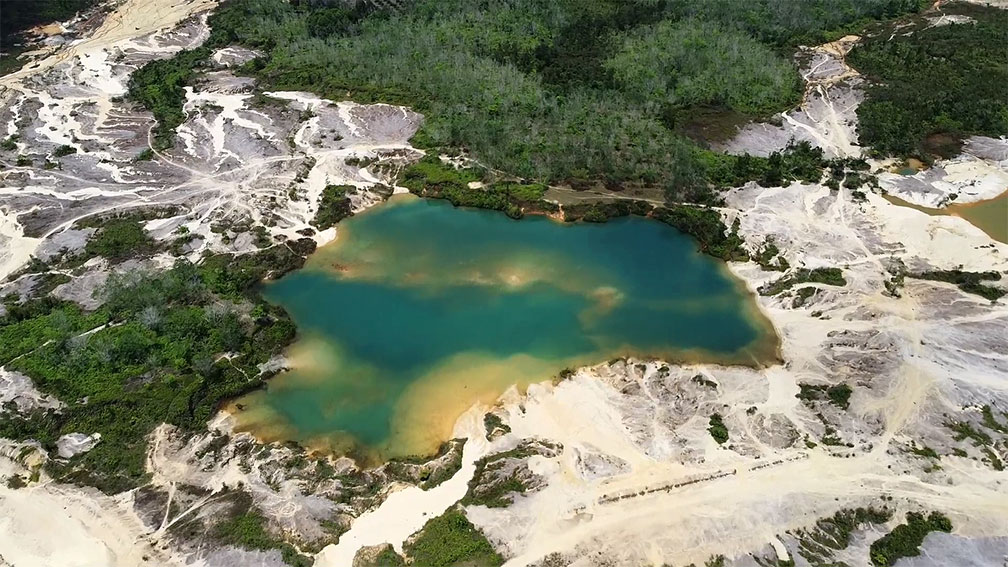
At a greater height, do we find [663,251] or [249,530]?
[663,251]

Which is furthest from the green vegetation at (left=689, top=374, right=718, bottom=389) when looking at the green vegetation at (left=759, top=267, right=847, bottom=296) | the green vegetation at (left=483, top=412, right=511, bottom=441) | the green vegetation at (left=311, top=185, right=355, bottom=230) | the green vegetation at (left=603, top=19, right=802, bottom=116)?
the green vegetation at (left=603, top=19, right=802, bottom=116)

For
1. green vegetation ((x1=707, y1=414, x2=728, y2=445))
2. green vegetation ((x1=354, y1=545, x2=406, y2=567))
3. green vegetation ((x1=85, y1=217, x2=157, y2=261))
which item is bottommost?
green vegetation ((x1=354, y1=545, x2=406, y2=567))

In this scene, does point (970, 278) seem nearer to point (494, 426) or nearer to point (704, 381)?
point (704, 381)

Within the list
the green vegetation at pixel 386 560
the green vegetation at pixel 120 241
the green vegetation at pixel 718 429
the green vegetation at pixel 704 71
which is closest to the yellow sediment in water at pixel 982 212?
the green vegetation at pixel 704 71

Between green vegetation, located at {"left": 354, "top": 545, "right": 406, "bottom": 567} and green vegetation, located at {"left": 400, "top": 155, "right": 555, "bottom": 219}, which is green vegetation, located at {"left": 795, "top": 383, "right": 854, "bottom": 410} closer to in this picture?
green vegetation, located at {"left": 354, "top": 545, "right": 406, "bottom": 567}

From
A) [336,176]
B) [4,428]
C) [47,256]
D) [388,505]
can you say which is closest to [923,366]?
[388,505]

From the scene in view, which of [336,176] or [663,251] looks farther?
[336,176]

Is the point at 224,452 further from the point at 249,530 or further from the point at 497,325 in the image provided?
the point at 497,325
